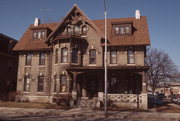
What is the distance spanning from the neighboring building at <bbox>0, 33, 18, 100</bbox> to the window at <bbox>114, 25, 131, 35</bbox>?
1806 centimetres

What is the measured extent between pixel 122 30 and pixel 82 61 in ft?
21.7

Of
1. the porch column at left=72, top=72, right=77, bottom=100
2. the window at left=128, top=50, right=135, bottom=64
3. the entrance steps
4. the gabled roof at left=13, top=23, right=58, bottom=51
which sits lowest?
the entrance steps

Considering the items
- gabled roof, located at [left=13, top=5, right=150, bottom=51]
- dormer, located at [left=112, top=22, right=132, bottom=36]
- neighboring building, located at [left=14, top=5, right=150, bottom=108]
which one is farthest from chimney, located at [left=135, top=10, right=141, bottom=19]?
dormer, located at [left=112, top=22, right=132, bottom=36]

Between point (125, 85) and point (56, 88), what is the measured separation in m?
8.52

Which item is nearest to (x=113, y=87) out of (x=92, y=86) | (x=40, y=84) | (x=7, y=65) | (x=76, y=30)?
(x=92, y=86)

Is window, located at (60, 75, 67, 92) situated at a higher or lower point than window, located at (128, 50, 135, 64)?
lower

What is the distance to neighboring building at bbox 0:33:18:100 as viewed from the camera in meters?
31.7

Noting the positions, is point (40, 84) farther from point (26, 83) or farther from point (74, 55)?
point (74, 55)

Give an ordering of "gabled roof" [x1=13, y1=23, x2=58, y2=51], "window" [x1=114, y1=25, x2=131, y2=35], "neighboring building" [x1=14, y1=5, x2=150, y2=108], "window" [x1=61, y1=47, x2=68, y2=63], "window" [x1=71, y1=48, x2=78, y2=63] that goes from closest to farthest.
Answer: "neighboring building" [x1=14, y1=5, x2=150, y2=108] → "window" [x1=71, y1=48, x2=78, y2=63] → "window" [x1=61, y1=47, x2=68, y2=63] → "window" [x1=114, y1=25, x2=131, y2=35] → "gabled roof" [x1=13, y1=23, x2=58, y2=51]

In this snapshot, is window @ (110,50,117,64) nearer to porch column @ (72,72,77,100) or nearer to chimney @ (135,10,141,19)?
porch column @ (72,72,77,100)

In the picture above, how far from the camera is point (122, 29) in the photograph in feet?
86.7

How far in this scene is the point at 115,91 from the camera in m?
24.8

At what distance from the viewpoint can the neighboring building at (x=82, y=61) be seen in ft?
79.4

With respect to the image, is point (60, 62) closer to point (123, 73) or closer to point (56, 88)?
point (56, 88)
